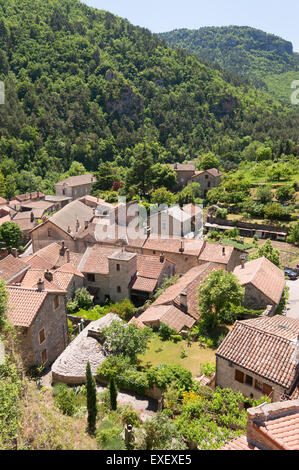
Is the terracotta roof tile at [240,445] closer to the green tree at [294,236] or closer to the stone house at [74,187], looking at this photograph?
the green tree at [294,236]

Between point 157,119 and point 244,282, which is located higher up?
point 157,119

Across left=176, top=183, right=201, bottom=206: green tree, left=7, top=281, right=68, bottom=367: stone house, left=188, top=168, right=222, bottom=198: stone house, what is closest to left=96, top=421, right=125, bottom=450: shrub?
left=7, top=281, right=68, bottom=367: stone house

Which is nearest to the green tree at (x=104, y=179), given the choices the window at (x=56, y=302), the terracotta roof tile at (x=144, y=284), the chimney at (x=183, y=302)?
the terracotta roof tile at (x=144, y=284)

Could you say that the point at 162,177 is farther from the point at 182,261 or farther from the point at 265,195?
the point at 182,261

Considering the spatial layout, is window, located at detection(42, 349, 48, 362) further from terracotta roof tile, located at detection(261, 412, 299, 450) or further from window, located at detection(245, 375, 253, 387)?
terracotta roof tile, located at detection(261, 412, 299, 450)

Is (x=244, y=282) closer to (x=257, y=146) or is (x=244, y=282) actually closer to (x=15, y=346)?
(x=15, y=346)
